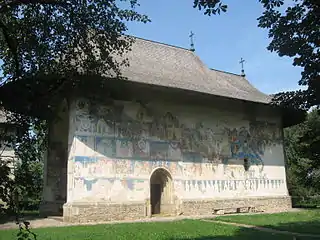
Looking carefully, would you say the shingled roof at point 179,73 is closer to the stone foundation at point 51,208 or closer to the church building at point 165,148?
the church building at point 165,148

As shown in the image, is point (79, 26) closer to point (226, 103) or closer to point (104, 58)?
point (104, 58)

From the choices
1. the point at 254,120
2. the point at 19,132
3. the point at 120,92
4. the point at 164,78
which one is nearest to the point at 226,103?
the point at 254,120

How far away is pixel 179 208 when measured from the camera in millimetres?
18000

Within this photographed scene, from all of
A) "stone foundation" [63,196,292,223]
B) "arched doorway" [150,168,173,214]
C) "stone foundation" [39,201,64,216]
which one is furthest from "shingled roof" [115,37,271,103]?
"stone foundation" [39,201,64,216]

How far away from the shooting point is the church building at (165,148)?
53.3ft

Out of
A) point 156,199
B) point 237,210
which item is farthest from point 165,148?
point 237,210

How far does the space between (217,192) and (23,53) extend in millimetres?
15363

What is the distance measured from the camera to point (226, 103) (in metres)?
20.8

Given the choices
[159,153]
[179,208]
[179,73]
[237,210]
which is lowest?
[237,210]

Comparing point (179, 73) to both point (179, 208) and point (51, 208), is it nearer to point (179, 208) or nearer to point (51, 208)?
point (179, 208)

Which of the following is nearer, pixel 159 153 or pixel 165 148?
pixel 159 153

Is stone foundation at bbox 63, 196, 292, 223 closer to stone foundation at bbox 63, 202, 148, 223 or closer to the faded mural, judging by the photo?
stone foundation at bbox 63, 202, 148, 223

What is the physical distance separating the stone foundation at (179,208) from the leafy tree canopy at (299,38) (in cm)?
1148

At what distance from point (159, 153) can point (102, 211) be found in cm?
392
